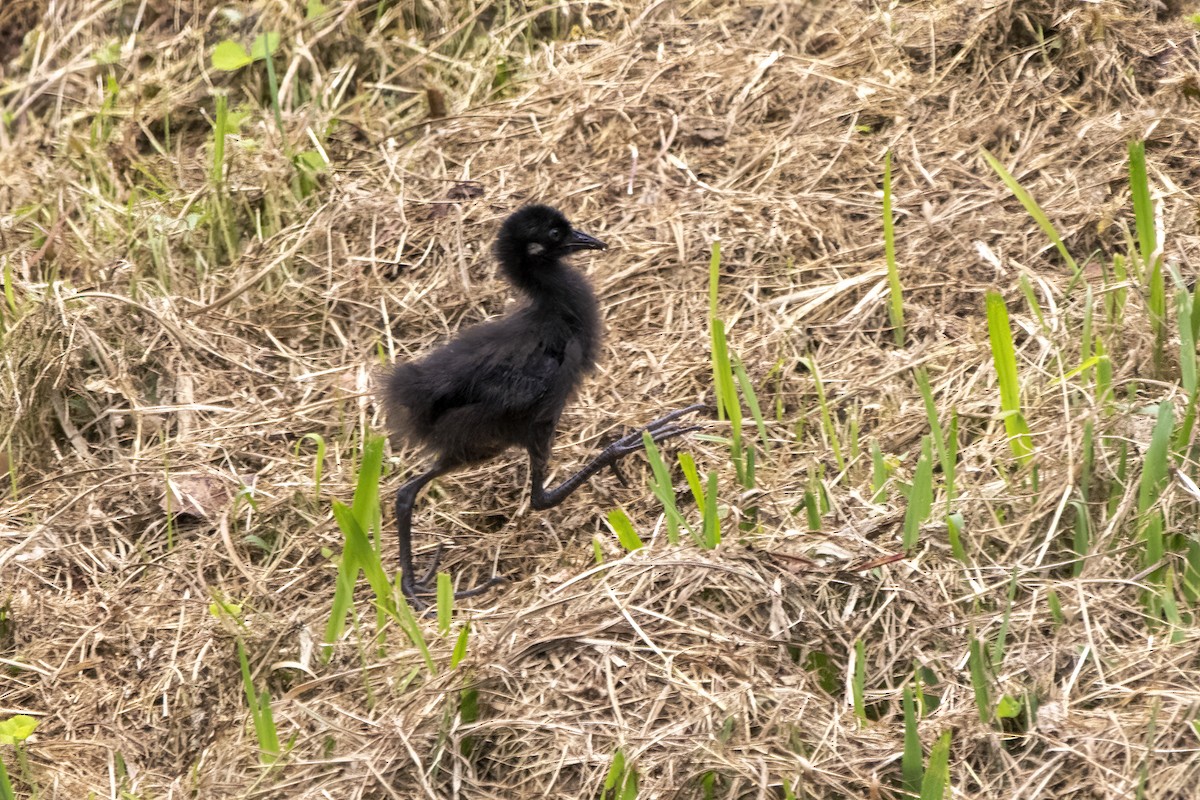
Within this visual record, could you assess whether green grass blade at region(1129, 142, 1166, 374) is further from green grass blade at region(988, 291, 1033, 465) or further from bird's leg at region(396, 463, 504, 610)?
bird's leg at region(396, 463, 504, 610)

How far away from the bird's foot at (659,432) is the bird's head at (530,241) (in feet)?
2.04

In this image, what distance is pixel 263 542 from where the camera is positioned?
4.59 metres

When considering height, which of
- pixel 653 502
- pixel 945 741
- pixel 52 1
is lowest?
pixel 653 502

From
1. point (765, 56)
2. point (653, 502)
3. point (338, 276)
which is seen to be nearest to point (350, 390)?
point (338, 276)

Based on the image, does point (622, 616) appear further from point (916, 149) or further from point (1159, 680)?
point (916, 149)

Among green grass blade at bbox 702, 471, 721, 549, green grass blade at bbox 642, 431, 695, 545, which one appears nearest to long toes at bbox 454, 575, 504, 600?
green grass blade at bbox 642, 431, 695, 545

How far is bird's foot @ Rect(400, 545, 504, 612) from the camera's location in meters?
4.30

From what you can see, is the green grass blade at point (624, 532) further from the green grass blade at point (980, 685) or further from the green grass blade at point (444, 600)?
the green grass blade at point (980, 685)

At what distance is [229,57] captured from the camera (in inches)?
257

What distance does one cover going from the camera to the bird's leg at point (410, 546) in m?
4.40

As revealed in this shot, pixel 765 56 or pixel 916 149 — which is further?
pixel 765 56

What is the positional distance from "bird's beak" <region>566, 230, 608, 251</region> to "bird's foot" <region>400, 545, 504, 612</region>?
1085mm

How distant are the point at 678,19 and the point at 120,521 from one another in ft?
10.5

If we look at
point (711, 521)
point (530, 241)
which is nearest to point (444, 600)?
point (711, 521)
